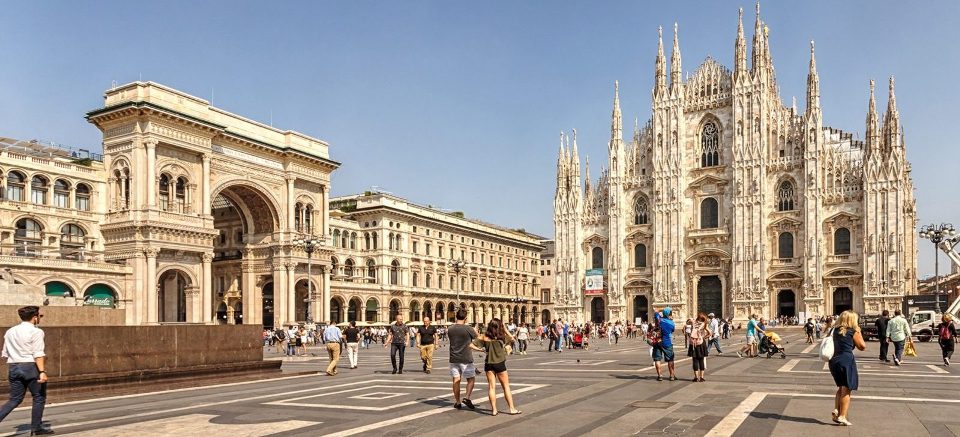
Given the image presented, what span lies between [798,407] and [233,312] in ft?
188

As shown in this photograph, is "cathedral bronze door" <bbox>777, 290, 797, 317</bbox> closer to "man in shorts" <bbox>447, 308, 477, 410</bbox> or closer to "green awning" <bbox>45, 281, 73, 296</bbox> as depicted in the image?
"green awning" <bbox>45, 281, 73, 296</bbox>

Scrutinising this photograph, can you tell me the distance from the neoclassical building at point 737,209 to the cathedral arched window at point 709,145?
0.09 m

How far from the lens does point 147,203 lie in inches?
1875

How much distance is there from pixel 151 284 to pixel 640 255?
39.6 metres

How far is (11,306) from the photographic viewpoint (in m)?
14.9

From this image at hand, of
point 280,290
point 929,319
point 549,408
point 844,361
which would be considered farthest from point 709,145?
point 844,361

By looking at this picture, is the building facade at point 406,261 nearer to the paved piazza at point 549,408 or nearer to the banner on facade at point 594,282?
the banner on facade at point 594,282

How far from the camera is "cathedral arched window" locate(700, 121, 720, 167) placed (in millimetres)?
65787

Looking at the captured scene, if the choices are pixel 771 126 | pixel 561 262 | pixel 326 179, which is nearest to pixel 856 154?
pixel 771 126

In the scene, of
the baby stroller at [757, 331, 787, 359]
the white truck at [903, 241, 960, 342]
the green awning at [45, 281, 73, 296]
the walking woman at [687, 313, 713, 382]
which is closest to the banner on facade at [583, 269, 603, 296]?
the white truck at [903, 241, 960, 342]

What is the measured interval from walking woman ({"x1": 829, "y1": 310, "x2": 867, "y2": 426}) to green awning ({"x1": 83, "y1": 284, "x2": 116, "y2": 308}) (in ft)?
146

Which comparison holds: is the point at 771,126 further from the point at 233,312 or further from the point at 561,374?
the point at 561,374

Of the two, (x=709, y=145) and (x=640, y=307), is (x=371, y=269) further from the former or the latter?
(x=709, y=145)

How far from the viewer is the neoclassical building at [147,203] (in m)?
45.8
